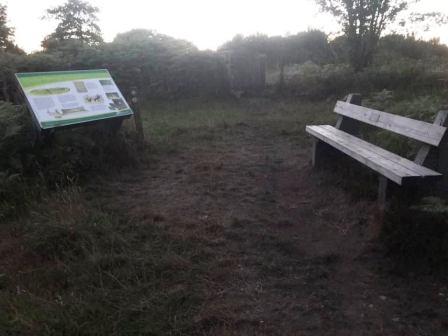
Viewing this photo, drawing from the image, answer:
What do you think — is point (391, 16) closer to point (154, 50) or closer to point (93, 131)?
point (154, 50)

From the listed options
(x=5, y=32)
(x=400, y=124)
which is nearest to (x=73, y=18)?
(x=5, y=32)

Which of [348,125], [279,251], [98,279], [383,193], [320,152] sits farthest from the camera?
[348,125]

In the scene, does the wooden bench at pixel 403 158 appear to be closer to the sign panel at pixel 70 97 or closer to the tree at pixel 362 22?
the sign panel at pixel 70 97

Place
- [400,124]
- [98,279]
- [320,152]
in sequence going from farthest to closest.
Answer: [320,152], [400,124], [98,279]

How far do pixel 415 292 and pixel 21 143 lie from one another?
4679mm

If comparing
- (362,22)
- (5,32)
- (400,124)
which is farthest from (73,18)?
(400,124)

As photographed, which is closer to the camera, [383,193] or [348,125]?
[383,193]

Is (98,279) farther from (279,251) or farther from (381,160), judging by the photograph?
(381,160)

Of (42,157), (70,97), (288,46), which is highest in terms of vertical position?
(288,46)

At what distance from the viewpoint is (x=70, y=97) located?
5656 millimetres

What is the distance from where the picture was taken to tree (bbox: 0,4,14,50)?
2056 centimetres

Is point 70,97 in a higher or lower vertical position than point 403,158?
higher

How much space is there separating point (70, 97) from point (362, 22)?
972 centimetres

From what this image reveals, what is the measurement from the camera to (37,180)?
4688 millimetres
